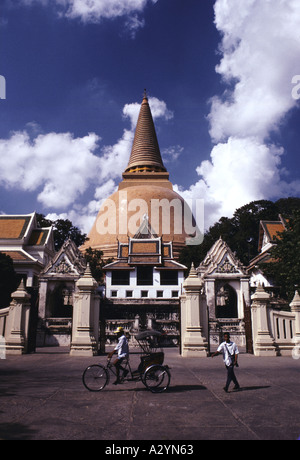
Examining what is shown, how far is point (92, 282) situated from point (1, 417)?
9.48 meters

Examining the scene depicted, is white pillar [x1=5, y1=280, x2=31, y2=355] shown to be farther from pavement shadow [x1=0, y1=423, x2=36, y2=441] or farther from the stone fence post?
the stone fence post

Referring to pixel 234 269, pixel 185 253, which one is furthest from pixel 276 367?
pixel 185 253

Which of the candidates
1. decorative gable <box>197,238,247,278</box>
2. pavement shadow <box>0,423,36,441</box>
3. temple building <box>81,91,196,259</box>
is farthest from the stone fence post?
temple building <box>81,91,196,259</box>

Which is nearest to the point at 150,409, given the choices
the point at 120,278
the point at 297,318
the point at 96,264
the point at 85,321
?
the point at 85,321

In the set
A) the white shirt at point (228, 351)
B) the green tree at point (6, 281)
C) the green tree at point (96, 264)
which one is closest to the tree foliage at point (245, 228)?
the green tree at point (96, 264)

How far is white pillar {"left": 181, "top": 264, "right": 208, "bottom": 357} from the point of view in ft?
44.6

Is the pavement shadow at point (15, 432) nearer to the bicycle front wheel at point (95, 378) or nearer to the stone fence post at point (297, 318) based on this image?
the bicycle front wheel at point (95, 378)

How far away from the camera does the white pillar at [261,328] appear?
1404 cm

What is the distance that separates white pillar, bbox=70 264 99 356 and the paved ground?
4.27m

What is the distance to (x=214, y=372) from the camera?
9.79 m

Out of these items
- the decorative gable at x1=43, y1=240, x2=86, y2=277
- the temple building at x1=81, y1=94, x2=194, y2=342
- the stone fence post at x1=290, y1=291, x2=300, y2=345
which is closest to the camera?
the stone fence post at x1=290, y1=291, x2=300, y2=345

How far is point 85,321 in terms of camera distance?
13.8m

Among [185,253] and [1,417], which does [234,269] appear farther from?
[1,417]

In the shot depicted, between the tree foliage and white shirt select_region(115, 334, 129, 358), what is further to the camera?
the tree foliage
